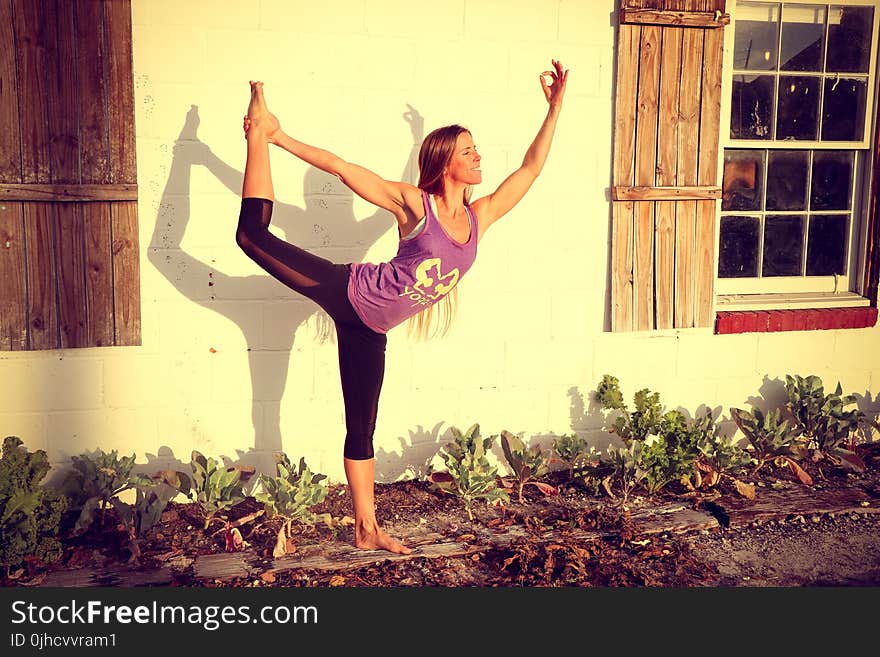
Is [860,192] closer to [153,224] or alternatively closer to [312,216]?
[312,216]

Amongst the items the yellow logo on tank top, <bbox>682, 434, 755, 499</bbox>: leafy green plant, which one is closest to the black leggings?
the yellow logo on tank top

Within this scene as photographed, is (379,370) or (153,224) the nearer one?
(379,370)

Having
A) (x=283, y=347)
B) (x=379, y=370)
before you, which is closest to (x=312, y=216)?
(x=283, y=347)

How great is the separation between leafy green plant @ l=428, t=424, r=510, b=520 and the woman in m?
0.53

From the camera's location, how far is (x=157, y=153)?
4.34 meters

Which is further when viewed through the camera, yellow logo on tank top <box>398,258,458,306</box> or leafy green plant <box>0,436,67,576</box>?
yellow logo on tank top <box>398,258,458,306</box>

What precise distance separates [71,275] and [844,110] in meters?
4.54

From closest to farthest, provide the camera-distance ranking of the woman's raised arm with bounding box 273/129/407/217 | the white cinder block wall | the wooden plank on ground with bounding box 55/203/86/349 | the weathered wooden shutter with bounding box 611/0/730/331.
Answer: the woman's raised arm with bounding box 273/129/407/217 → the wooden plank on ground with bounding box 55/203/86/349 → the white cinder block wall → the weathered wooden shutter with bounding box 611/0/730/331

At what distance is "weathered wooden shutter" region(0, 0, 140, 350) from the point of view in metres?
4.13

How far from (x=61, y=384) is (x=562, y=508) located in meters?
2.61

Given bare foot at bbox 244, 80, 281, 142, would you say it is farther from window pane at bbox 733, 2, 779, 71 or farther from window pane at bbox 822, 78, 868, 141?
window pane at bbox 822, 78, 868, 141

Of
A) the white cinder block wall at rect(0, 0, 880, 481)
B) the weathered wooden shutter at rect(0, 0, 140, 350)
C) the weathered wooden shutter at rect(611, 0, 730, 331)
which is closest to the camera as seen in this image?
the weathered wooden shutter at rect(0, 0, 140, 350)

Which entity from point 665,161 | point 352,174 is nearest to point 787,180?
point 665,161

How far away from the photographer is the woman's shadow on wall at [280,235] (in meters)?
4.39
